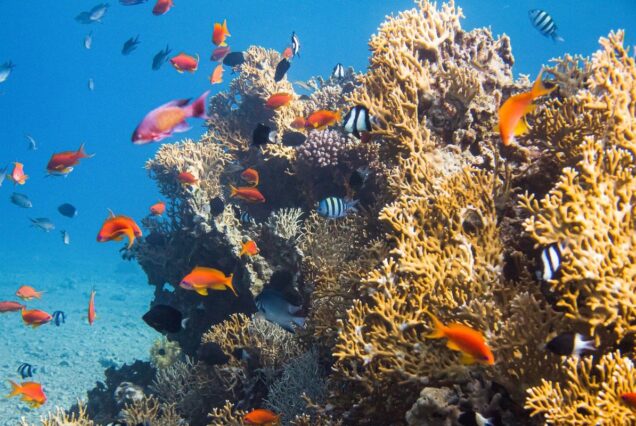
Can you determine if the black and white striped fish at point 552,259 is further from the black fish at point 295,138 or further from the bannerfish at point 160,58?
the bannerfish at point 160,58

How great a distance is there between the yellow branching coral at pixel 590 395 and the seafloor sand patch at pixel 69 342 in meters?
10.4

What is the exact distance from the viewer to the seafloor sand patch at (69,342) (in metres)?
11.6

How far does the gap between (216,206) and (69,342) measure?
12468 millimetres

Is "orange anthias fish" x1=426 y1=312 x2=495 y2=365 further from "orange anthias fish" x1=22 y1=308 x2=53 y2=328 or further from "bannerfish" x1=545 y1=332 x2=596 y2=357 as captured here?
"orange anthias fish" x1=22 y1=308 x2=53 y2=328

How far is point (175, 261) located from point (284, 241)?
3.81 m

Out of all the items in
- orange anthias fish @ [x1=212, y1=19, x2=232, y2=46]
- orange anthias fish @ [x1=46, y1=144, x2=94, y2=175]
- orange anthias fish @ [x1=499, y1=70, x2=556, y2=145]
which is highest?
orange anthias fish @ [x1=212, y1=19, x2=232, y2=46]

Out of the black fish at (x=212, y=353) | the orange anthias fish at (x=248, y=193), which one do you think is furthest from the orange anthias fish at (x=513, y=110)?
the orange anthias fish at (x=248, y=193)

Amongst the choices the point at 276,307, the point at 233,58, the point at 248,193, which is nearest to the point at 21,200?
the point at 233,58

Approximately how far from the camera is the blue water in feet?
375

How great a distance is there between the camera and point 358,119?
453 cm

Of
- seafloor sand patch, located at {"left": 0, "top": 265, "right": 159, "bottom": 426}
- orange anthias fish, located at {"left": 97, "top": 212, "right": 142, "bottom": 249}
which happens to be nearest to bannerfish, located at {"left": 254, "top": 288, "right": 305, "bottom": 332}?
orange anthias fish, located at {"left": 97, "top": 212, "right": 142, "bottom": 249}

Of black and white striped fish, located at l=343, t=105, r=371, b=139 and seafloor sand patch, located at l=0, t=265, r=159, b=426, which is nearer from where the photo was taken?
black and white striped fish, located at l=343, t=105, r=371, b=139

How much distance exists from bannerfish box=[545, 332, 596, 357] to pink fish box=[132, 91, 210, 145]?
3.23 meters

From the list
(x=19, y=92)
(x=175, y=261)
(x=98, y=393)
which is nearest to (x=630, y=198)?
(x=175, y=261)
